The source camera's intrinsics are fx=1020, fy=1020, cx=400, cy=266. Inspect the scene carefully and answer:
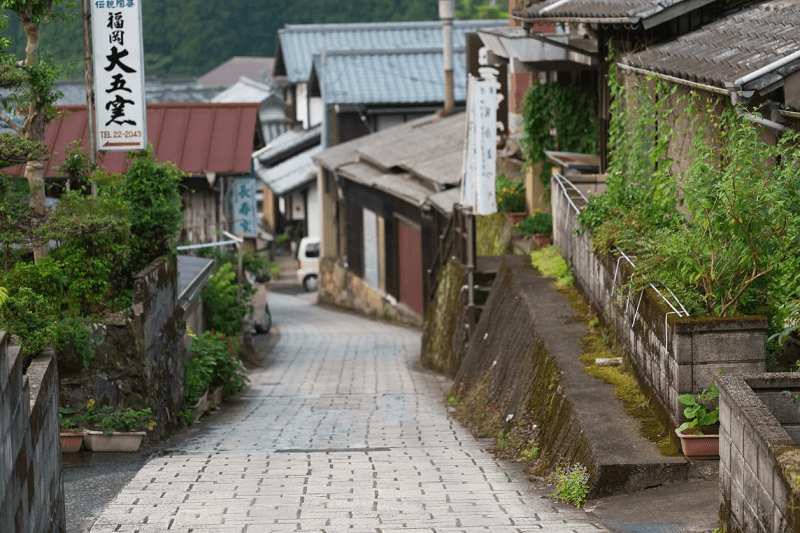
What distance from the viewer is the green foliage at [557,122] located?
1944cm

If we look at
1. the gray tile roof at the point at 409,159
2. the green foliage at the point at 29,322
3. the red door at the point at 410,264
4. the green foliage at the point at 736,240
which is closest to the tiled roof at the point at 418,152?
the gray tile roof at the point at 409,159

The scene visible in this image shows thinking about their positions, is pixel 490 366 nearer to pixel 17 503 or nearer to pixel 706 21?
pixel 706 21

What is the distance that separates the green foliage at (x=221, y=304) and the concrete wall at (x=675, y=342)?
11.9 m

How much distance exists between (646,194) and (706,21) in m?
2.96

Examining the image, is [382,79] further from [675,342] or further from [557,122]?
[675,342]

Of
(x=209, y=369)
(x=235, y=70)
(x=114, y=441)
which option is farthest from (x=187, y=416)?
(x=235, y=70)

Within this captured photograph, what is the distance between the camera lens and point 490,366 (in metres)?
14.2

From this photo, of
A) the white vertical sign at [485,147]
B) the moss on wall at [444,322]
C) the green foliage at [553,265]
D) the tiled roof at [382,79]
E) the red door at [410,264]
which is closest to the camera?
the green foliage at [553,265]

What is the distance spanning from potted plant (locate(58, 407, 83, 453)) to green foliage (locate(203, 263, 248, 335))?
10.2m

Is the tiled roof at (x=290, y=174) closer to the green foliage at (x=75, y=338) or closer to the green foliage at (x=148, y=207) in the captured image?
the green foliage at (x=148, y=207)

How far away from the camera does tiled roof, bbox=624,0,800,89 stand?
930 cm

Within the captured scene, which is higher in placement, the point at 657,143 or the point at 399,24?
the point at 399,24

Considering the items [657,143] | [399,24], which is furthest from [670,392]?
[399,24]

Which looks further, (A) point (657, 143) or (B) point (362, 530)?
(A) point (657, 143)
